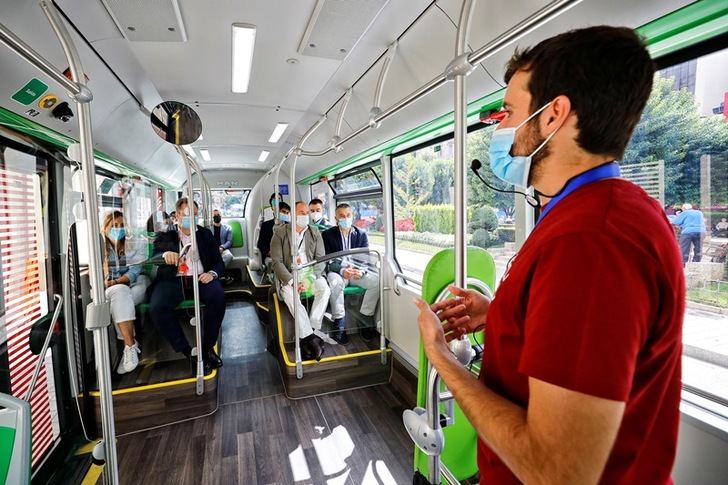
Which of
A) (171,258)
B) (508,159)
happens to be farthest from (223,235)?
(508,159)

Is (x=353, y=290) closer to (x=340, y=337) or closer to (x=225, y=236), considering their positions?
(x=340, y=337)

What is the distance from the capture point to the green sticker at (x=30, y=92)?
6.89 feet

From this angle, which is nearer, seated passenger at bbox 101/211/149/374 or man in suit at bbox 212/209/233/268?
seated passenger at bbox 101/211/149/374

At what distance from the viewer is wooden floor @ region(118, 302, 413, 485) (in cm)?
261

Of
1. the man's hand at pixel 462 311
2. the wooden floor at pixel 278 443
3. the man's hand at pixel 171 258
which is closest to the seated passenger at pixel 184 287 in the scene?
the man's hand at pixel 171 258

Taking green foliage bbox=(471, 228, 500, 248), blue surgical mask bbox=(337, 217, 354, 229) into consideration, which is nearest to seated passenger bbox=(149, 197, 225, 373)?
blue surgical mask bbox=(337, 217, 354, 229)

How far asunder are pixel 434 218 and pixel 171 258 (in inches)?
113

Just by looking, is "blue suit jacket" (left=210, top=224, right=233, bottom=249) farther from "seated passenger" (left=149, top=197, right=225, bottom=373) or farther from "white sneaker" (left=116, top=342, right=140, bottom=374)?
"white sneaker" (left=116, top=342, right=140, bottom=374)

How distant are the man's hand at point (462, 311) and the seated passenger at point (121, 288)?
3.40 meters

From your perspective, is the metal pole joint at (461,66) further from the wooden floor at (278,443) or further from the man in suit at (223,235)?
the man in suit at (223,235)

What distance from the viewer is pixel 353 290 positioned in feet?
13.6

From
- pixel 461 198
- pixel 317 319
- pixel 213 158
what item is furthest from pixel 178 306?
pixel 213 158

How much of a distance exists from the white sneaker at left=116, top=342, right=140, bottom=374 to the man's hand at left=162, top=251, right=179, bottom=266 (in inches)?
34.8

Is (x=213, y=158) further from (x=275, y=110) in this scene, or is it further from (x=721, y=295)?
(x=721, y=295)
